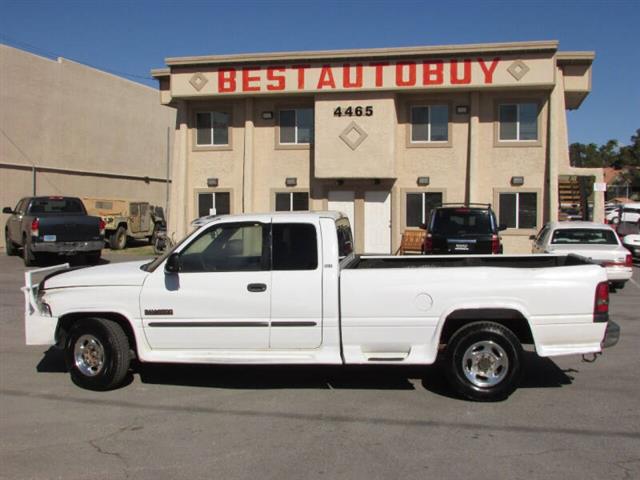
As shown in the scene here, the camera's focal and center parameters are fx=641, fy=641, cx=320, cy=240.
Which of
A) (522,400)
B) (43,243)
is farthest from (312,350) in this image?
(43,243)

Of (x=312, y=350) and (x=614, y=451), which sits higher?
(x=312, y=350)

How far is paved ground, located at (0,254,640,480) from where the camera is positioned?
457 centimetres

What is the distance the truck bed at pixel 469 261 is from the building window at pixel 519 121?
14.7 m

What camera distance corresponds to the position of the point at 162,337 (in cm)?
632

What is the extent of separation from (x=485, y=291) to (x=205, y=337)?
2.71m

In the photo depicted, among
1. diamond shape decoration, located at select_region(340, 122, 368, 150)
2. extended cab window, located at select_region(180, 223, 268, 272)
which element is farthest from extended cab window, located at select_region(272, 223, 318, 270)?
diamond shape decoration, located at select_region(340, 122, 368, 150)

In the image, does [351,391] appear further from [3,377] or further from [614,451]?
[3,377]

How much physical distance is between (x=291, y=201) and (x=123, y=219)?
831cm

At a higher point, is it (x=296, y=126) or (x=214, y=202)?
(x=296, y=126)

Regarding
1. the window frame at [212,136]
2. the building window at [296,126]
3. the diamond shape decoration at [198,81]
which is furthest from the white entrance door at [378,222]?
the diamond shape decoration at [198,81]

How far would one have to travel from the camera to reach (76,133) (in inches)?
1252

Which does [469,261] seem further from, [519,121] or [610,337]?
[519,121]

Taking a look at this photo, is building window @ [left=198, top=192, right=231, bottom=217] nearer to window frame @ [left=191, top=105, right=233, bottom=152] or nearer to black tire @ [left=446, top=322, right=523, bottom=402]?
window frame @ [left=191, top=105, right=233, bottom=152]

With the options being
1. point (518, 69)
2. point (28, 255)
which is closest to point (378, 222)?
point (518, 69)
